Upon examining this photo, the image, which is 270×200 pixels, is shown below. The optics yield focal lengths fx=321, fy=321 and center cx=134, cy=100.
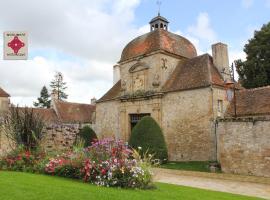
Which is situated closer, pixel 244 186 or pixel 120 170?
pixel 120 170

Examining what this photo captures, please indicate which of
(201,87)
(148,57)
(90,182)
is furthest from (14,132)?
(148,57)

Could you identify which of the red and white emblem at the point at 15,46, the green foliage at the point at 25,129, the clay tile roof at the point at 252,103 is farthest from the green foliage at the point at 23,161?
the clay tile roof at the point at 252,103

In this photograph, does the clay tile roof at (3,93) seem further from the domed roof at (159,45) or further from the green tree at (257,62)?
the green tree at (257,62)

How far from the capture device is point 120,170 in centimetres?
689

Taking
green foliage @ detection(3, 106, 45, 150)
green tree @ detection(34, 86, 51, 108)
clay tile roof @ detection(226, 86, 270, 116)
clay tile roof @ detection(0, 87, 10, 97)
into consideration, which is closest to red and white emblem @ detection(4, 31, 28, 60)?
green foliage @ detection(3, 106, 45, 150)

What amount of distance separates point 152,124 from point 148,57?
6314mm

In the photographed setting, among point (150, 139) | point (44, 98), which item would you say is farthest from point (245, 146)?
point (44, 98)

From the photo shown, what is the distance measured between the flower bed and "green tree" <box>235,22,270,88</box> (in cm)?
2044

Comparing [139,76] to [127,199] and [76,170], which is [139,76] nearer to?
[76,170]

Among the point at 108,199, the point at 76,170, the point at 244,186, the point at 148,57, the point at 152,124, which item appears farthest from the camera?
the point at 148,57

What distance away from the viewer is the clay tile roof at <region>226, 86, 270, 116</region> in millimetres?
14913

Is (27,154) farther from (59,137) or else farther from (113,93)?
(113,93)

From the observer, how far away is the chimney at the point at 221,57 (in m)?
20.1

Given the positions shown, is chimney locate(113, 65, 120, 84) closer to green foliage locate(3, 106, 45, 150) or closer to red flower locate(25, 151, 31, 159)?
green foliage locate(3, 106, 45, 150)
